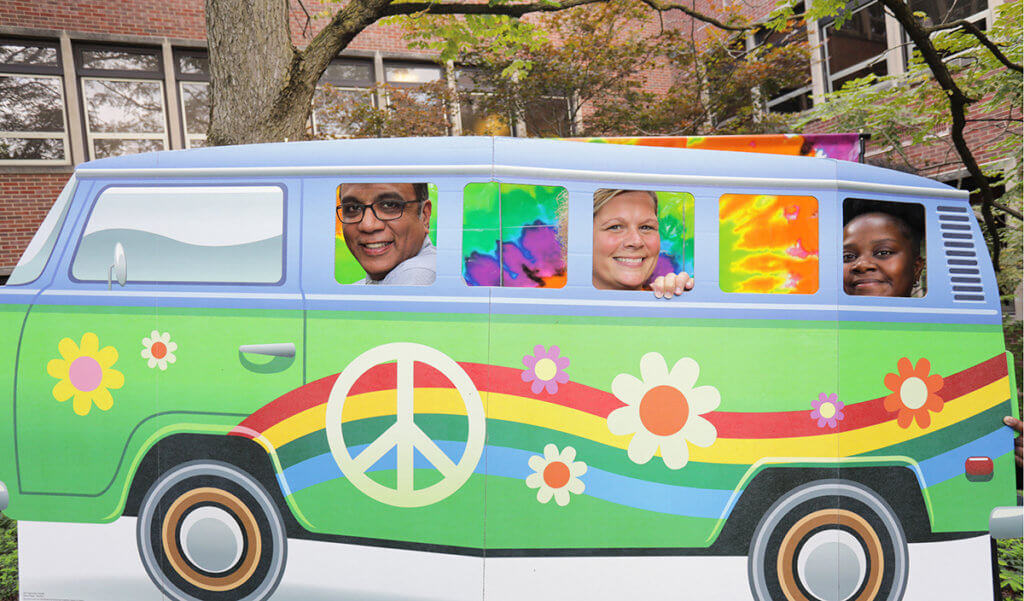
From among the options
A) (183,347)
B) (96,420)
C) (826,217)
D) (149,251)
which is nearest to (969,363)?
(826,217)

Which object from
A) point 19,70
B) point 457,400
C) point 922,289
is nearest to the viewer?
point 457,400

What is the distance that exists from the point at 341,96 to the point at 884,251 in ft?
34.7

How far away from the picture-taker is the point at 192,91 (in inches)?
434

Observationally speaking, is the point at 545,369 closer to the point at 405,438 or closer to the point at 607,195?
the point at 405,438

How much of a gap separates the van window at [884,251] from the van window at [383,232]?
210 cm

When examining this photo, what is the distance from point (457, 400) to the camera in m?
2.74

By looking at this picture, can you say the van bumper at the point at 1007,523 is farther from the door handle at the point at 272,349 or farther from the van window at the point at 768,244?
the door handle at the point at 272,349

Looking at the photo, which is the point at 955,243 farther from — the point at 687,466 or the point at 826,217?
the point at 687,466

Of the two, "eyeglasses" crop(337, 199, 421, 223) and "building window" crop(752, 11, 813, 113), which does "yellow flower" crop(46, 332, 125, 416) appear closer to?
"eyeglasses" crop(337, 199, 421, 223)

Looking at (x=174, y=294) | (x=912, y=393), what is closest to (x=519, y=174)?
(x=174, y=294)

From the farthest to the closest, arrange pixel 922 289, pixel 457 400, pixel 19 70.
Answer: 1. pixel 19 70
2. pixel 922 289
3. pixel 457 400

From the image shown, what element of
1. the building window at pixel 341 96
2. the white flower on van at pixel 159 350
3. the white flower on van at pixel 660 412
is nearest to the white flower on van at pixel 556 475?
the white flower on van at pixel 660 412

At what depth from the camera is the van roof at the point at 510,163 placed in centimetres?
282

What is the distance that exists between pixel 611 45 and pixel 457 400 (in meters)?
9.08
